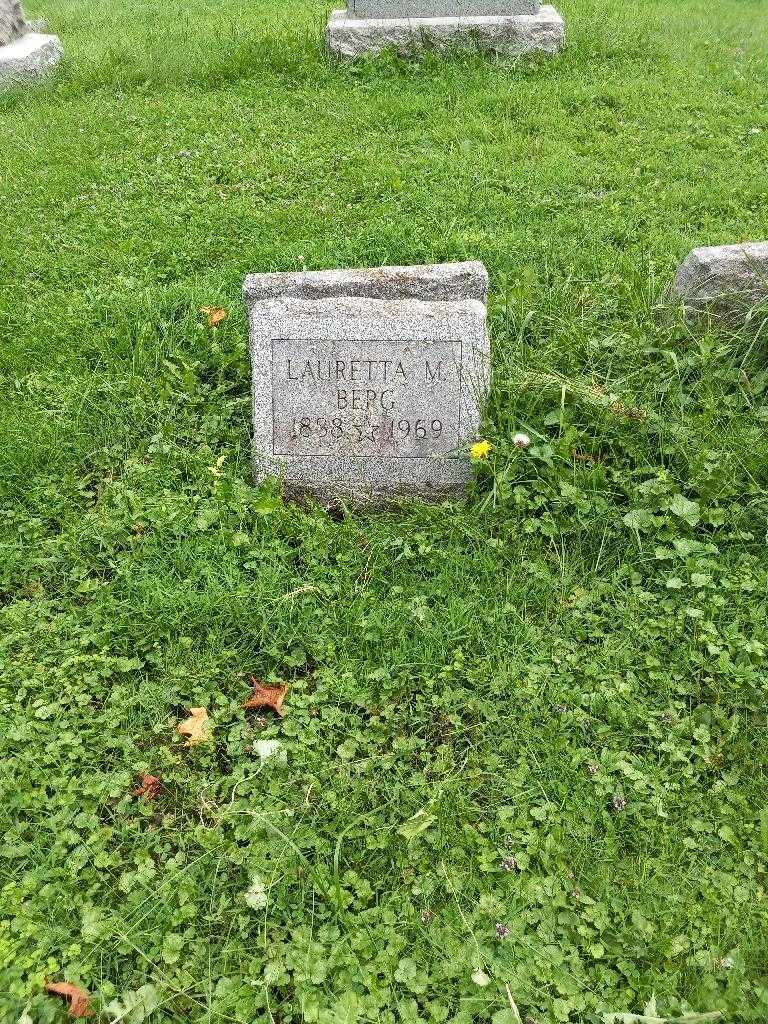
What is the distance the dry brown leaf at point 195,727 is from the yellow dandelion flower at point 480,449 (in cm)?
140

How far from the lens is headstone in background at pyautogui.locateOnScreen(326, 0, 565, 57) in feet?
22.8

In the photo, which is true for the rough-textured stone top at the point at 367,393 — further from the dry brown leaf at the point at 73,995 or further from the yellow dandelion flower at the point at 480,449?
the dry brown leaf at the point at 73,995

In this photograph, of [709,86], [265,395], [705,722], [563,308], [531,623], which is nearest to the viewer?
[705,722]

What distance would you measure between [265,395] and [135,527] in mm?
739

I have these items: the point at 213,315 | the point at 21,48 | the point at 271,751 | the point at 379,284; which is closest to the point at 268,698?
the point at 271,751

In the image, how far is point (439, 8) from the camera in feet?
23.6

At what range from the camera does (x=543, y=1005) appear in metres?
1.92

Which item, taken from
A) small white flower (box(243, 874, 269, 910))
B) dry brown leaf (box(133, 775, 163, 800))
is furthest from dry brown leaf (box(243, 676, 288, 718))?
small white flower (box(243, 874, 269, 910))

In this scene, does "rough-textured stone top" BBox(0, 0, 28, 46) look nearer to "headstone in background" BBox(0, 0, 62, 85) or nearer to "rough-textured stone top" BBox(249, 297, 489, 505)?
"headstone in background" BBox(0, 0, 62, 85)

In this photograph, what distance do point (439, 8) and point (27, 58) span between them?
3.65 metres

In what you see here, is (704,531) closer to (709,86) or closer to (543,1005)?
(543,1005)

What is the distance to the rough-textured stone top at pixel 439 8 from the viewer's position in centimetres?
714

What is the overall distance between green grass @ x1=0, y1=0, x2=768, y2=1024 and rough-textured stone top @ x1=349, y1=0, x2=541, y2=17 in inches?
120

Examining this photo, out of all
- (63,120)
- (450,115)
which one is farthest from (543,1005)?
(63,120)
